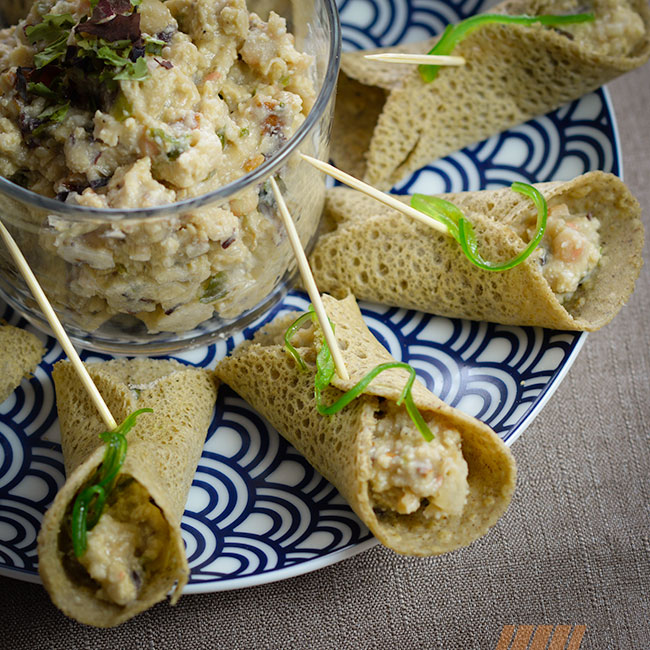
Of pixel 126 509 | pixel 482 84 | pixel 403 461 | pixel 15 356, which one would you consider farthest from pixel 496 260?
pixel 15 356

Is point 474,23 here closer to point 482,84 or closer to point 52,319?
point 482,84

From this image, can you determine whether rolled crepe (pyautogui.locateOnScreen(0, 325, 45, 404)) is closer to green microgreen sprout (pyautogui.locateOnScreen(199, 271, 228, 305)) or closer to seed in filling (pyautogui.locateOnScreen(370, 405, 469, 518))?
green microgreen sprout (pyautogui.locateOnScreen(199, 271, 228, 305))

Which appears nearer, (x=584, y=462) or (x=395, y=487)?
(x=395, y=487)

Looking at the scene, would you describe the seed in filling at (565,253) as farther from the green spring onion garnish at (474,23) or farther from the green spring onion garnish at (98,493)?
the green spring onion garnish at (98,493)

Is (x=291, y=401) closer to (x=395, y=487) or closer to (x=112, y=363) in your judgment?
(x=395, y=487)

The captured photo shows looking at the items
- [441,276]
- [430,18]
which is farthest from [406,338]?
[430,18]

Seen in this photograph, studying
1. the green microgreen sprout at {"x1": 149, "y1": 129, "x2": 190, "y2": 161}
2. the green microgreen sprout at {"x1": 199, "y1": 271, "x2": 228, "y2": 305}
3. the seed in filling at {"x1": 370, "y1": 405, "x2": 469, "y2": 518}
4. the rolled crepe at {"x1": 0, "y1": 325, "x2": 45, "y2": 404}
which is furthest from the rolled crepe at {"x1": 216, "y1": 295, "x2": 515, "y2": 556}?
the rolled crepe at {"x1": 0, "y1": 325, "x2": 45, "y2": 404}
